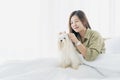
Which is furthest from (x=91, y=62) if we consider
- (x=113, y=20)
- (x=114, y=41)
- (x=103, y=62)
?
(x=113, y=20)

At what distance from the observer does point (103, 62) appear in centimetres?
163

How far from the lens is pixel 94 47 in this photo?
1.75 metres

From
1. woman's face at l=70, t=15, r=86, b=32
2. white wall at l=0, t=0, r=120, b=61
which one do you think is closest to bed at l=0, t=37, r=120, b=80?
woman's face at l=70, t=15, r=86, b=32

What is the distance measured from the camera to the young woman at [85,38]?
67.4 inches

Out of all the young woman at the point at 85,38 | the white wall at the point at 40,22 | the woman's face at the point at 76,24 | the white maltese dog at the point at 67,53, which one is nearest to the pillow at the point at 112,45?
the young woman at the point at 85,38

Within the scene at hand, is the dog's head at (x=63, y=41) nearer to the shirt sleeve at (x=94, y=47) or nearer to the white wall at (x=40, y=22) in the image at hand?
the shirt sleeve at (x=94, y=47)

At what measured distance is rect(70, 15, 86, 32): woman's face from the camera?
1.88 meters

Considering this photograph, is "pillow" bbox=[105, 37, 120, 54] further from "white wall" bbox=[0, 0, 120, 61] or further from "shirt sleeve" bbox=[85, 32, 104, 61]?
"white wall" bbox=[0, 0, 120, 61]

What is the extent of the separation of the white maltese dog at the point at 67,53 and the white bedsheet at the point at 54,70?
0.05m

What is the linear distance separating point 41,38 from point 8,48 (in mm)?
359

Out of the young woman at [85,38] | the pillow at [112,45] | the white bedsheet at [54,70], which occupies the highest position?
the young woman at [85,38]

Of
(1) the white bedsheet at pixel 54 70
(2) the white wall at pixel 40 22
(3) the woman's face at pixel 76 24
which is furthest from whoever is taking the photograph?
(2) the white wall at pixel 40 22

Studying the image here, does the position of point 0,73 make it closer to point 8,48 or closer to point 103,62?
point 103,62

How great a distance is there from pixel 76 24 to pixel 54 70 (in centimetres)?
46
